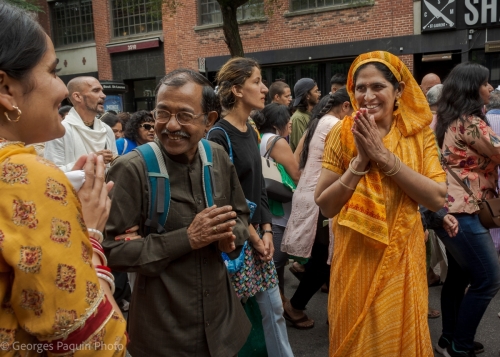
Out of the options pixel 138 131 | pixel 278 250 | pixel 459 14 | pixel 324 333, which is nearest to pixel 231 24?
pixel 459 14

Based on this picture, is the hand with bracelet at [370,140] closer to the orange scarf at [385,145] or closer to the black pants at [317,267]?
the orange scarf at [385,145]

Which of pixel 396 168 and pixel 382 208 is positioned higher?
pixel 396 168

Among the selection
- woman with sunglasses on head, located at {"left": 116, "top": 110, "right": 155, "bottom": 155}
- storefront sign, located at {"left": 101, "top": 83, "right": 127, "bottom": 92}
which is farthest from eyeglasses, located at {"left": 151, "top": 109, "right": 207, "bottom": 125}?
storefront sign, located at {"left": 101, "top": 83, "right": 127, "bottom": 92}

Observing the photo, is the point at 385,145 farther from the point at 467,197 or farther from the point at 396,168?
the point at 467,197

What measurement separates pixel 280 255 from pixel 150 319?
6.64 ft

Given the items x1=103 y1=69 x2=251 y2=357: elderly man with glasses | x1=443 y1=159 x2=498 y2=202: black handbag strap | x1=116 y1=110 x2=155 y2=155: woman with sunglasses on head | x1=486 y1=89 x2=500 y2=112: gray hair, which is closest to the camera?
x1=103 y1=69 x2=251 y2=357: elderly man with glasses

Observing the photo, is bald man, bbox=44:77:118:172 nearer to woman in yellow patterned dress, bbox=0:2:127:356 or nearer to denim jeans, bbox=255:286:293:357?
denim jeans, bbox=255:286:293:357

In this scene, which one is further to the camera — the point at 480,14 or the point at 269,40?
the point at 269,40

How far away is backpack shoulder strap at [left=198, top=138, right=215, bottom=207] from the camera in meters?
2.15

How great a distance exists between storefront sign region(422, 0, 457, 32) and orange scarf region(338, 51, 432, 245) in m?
12.4

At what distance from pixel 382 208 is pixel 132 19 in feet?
62.5

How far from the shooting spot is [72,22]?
20.9 metres

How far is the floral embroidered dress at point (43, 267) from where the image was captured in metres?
1.00

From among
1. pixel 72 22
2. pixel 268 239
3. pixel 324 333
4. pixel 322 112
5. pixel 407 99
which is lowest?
pixel 324 333
